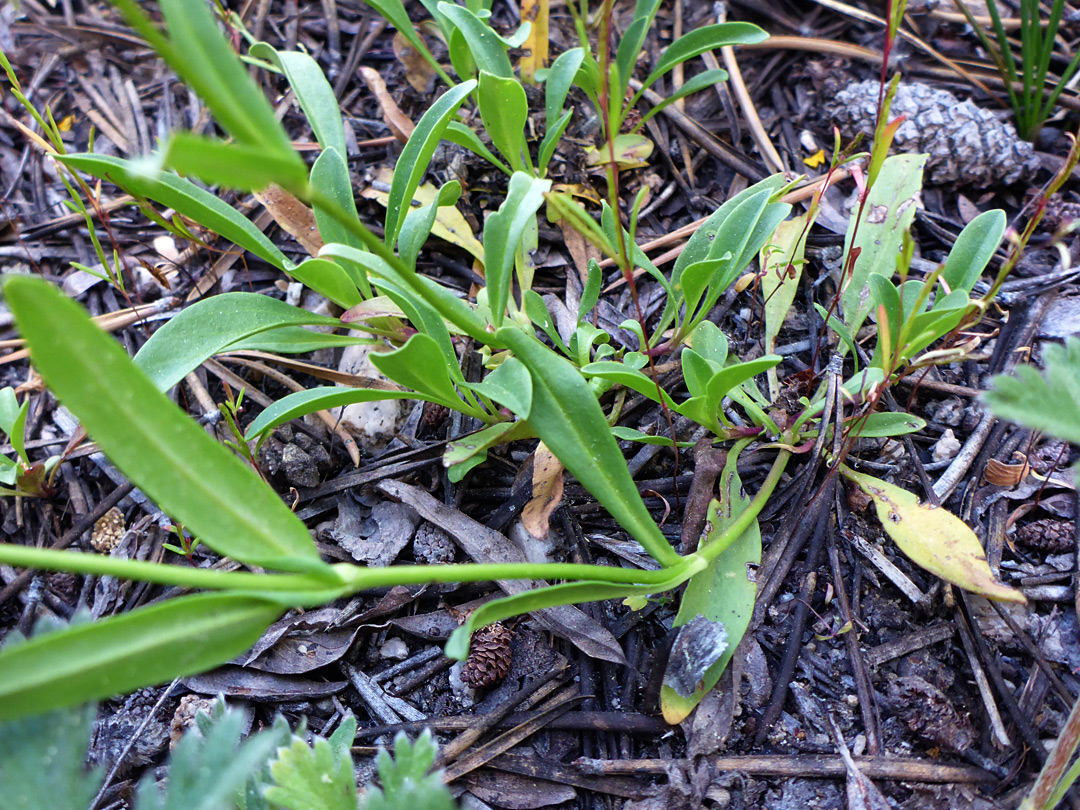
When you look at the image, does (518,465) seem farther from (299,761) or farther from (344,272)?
(299,761)

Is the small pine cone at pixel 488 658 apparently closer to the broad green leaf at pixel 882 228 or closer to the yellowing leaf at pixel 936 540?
the yellowing leaf at pixel 936 540

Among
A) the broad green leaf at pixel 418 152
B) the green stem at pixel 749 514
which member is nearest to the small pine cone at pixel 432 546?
the green stem at pixel 749 514

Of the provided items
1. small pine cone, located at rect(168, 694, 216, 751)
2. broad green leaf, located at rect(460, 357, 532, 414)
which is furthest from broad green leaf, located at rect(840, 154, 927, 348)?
small pine cone, located at rect(168, 694, 216, 751)

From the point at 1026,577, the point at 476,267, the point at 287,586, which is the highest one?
the point at 287,586

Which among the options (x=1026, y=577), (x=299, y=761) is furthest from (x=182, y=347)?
(x=1026, y=577)

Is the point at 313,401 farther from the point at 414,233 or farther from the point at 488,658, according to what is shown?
the point at 488,658

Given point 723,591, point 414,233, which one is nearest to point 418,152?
point 414,233

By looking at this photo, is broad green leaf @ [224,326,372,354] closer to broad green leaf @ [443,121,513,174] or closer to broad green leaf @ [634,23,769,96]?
broad green leaf @ [443,121,513,174]
